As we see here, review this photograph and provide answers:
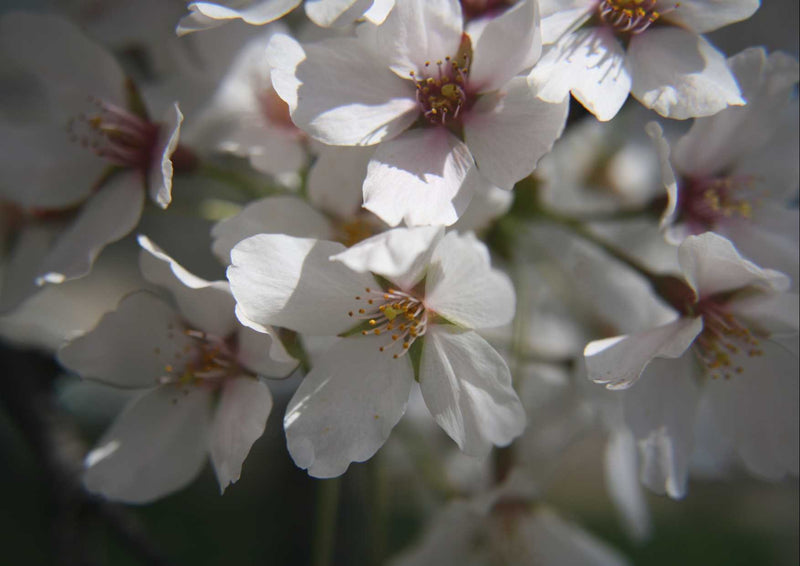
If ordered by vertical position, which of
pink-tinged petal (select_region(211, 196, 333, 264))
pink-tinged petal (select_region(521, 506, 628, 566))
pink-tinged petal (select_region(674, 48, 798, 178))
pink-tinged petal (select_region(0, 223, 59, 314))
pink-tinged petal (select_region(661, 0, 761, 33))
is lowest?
pink-tinged petal (select_region(521, 506, 628, 566))

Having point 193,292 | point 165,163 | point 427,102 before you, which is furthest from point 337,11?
point 193,292

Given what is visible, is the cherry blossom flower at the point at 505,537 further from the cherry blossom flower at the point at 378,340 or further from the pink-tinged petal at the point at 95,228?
the pink-tinged petal at the point at 95,228

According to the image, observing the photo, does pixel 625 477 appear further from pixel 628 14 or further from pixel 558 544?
pixel 628 14

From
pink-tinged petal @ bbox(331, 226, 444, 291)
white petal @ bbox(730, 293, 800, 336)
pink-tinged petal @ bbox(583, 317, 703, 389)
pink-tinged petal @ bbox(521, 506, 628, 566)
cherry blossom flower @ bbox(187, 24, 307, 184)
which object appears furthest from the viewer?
pink-tinged petal @ bbox(521, 506, 628, 566)

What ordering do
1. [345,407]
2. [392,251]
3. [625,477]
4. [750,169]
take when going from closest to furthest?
[392,251]
[345,407]
[750,169]
[625,477]

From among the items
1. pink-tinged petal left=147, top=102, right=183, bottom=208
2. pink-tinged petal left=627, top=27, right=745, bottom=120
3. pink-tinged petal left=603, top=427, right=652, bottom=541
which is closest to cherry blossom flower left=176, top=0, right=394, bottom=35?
pink-tinged petal left=147, top=102, right=183, bottom=208

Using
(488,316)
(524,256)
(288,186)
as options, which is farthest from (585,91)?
(524,256)

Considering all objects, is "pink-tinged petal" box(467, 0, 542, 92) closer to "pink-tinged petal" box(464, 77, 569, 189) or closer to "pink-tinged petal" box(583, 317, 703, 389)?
"pink-tinged petal" box(464, 77, 569, 189)
